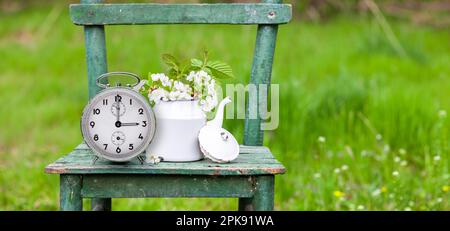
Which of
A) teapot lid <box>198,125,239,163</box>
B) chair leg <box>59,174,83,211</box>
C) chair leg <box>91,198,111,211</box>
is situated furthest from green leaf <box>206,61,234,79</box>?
chair leg <box>91,198,111,211</box>

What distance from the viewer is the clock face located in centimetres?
238

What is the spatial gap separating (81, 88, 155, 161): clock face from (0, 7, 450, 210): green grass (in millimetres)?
458

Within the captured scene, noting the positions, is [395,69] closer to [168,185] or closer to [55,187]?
[55,187]

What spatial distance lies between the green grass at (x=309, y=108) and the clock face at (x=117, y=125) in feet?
1.50

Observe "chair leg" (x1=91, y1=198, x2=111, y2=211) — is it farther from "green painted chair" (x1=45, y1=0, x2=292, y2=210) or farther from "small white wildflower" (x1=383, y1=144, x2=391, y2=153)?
"small white wildflower" (x1=383, y1=144, x2=391, y2=153)

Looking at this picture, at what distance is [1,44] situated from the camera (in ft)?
23.6

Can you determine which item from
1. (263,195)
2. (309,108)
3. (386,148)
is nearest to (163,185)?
(263,195)

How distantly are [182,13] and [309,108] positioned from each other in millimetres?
1756

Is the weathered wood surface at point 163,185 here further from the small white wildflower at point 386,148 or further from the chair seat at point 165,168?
the small white wildflower at point 386,148

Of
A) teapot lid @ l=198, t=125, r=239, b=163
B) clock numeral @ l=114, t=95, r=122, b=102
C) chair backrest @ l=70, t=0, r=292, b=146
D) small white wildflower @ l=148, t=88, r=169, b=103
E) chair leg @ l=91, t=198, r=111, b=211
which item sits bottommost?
chair leg @ l=91, t=198, r=111, b=211

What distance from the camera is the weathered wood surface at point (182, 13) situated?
284 cm

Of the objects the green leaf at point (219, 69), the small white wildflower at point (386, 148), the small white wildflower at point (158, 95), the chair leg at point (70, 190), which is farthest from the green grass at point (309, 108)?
the chair leg at point (70, 190)

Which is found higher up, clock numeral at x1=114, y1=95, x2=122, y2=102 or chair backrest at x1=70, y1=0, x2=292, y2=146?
chair backrest at x1=70, y1=0, x2=292, y2=146
